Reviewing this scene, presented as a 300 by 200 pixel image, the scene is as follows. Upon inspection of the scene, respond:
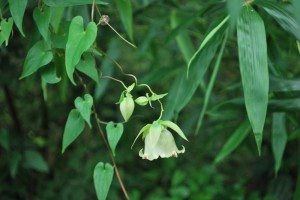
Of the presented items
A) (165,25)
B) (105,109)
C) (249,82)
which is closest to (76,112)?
(249,82)

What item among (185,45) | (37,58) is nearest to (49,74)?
(37,58)

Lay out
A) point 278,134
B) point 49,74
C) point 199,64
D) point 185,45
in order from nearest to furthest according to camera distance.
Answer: point 49,74 < point 199,64 < point 278,134 < point 185,45

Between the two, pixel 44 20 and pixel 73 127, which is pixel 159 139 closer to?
pixel 73 127

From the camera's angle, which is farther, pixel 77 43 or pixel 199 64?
pixel 199 64

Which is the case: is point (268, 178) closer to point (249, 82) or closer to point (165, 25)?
point (165, 25)

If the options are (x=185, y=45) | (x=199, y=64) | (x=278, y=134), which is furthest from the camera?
(x=185, y=45)

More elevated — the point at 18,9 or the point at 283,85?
the point at 18,9

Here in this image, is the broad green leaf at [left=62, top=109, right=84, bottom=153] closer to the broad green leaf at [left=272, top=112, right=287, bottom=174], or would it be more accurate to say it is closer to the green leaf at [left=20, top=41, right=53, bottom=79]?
the green leaf at [left=20, top=41, right=53, bottom=79]
